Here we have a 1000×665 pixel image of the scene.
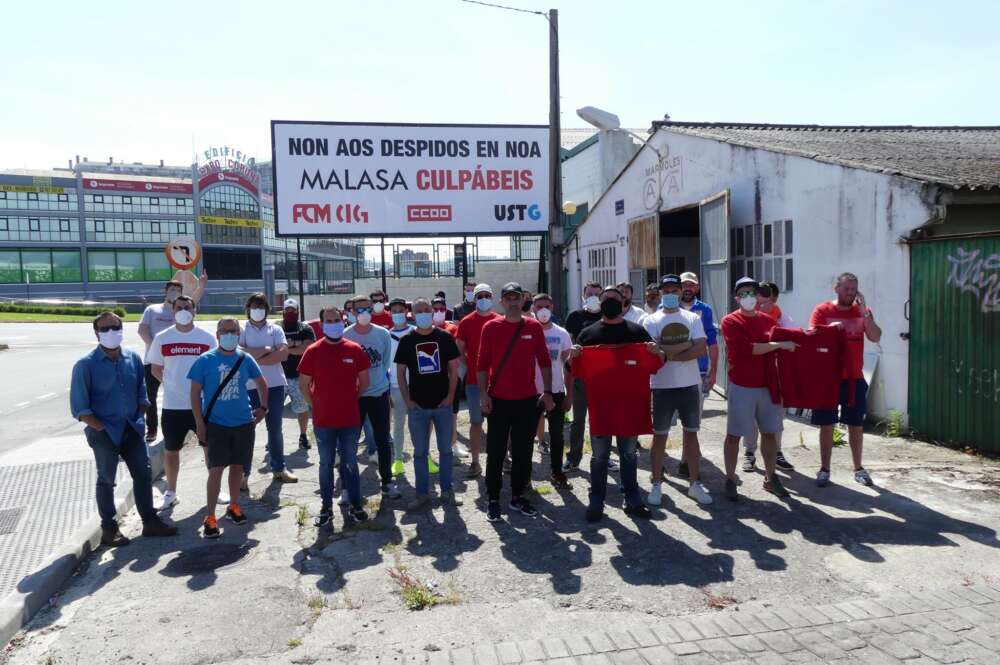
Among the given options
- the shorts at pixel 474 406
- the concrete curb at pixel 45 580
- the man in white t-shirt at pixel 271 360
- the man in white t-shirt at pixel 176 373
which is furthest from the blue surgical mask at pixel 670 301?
the concrete curb at pixel 45 580

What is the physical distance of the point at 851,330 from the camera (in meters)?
6.48

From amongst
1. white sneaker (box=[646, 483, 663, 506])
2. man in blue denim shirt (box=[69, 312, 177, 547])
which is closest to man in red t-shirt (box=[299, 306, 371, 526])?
man in blue denim shirt (box=[69, 312, 177, 547])

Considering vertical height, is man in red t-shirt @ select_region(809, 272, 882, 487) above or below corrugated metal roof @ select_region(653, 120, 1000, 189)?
below

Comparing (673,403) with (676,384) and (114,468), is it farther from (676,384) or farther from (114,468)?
(114,468)

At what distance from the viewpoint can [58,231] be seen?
215 feet

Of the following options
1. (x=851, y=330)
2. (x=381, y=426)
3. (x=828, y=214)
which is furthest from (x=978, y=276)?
(x=381, y=426)

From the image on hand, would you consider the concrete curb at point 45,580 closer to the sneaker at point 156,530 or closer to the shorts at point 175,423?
the sneaker at point 156,530

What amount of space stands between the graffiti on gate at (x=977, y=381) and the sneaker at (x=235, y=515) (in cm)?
718

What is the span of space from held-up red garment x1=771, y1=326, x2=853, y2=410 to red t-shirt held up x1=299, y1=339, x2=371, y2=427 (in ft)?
12.2

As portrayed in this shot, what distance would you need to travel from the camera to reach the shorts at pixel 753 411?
6143mm

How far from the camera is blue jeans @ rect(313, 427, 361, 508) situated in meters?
5.79

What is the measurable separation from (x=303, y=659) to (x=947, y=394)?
23.3 feet

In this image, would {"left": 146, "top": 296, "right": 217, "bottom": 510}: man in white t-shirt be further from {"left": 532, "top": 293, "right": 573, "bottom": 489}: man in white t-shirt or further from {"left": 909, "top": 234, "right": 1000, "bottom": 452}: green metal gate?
{"left": 909, "top": 234, "right": 1000, "bottom": 452}: green metal gate

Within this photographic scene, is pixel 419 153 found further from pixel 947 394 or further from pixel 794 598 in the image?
pixel 794 598
